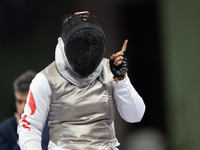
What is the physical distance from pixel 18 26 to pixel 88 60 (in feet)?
6.46

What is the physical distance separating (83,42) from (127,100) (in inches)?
12.9

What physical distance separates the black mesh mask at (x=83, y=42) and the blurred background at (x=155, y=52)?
1565 mm

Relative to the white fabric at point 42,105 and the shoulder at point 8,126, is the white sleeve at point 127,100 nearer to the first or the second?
the white fabric at point 42,105

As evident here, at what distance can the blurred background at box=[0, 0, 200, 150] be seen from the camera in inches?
122

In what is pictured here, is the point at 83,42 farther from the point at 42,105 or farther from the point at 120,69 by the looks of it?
the point at 42,105

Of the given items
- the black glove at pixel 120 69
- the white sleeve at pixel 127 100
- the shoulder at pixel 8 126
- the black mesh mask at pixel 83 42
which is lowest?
the shoulder at pixel 8 126

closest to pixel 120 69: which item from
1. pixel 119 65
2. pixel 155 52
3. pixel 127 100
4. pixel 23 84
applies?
pixel 119 65

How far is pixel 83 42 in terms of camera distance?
57.8 inches

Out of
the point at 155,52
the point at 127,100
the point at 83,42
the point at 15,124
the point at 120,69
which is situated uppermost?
the point at 83,42

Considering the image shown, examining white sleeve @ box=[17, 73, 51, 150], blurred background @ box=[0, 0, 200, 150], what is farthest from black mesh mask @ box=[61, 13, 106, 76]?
blurred background @ box=[0, 0, 200, 150]

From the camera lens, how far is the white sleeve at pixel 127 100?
4.92 ft

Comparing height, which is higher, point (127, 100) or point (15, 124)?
point (127, 100)

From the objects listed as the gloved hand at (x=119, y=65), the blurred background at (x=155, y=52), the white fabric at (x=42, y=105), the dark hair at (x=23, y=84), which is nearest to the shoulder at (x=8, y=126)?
the dark hair at (x=23, y=84)

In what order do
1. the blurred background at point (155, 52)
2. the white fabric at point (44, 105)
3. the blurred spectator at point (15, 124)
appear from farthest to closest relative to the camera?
the blurred background at point (155, 52) → the blurred spectator at point (15, 124) → the white fabric at point (44, 105)
